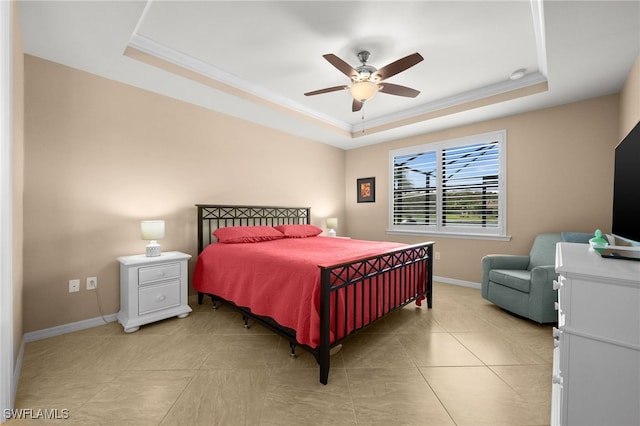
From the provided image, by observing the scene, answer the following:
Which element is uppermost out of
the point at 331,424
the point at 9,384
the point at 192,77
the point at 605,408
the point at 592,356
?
the point at 192,77

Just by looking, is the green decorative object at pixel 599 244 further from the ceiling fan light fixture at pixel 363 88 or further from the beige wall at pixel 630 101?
the ceiling fan light fixture at pixel 363 88

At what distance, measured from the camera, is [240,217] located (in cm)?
388

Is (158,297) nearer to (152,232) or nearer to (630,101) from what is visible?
(152,232)

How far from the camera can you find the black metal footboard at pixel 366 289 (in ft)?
5.82

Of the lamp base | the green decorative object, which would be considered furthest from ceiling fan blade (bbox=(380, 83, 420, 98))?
the lamp base

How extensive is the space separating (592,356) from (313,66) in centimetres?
306

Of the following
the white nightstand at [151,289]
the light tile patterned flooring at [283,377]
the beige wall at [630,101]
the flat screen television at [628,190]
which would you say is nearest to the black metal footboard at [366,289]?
the light tile patterned flooring at [283,377]

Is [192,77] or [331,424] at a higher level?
[192,77]

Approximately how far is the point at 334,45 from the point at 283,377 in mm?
2888

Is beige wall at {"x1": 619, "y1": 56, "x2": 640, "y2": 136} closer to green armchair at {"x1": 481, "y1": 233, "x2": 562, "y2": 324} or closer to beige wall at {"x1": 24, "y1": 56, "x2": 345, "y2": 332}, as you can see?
green armchair at {"x1": 481, "y1": 233, "x2": 562, "y2": 324}

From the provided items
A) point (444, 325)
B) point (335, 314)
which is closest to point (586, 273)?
point (335, 314)

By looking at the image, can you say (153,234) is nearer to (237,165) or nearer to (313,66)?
(237,165)

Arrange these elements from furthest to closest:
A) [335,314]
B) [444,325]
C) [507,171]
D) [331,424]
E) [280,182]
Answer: [280,182] → [507,171] → [444,325] → [335,314] → [331,424]

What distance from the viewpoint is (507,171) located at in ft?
12.1
